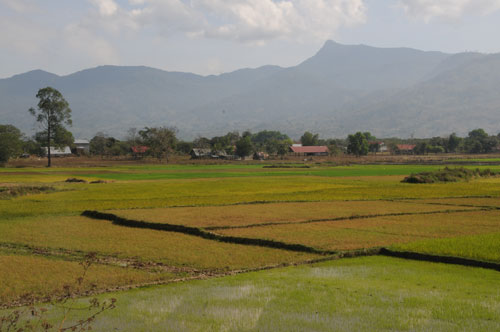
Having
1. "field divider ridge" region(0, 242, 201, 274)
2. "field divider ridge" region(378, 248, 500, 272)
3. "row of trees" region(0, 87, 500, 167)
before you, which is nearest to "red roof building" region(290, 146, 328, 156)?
"row of trees" region(0, 87, 500, 167)

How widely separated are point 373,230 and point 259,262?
724cm

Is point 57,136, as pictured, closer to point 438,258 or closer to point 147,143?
point 147,143

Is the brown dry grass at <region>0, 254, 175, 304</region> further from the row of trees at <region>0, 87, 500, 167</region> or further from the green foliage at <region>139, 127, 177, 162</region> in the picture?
the green foliage at <region>139, 127, 177, 162</region>

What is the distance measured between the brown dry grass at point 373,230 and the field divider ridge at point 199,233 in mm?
496

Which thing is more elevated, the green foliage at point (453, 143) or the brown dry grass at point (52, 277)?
the green foliage at point (453, 143)

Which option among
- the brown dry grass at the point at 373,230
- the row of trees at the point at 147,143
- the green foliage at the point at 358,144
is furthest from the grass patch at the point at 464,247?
the green foliage at the point at 358,144

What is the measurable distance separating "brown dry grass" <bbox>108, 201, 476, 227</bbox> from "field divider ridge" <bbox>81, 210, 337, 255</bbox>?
53 centimetres

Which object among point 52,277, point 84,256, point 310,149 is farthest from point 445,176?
point 310,149

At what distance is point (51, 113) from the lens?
263 ft

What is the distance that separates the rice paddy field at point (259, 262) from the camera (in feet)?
32.3

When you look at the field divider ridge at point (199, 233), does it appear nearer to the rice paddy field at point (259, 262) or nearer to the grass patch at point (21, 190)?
the rice paddy field at point (259, 262)

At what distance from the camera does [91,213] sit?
88.0 ft

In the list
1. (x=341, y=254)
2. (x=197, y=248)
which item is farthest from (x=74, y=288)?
(x=341, y=254)

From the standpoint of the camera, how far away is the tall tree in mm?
79188
